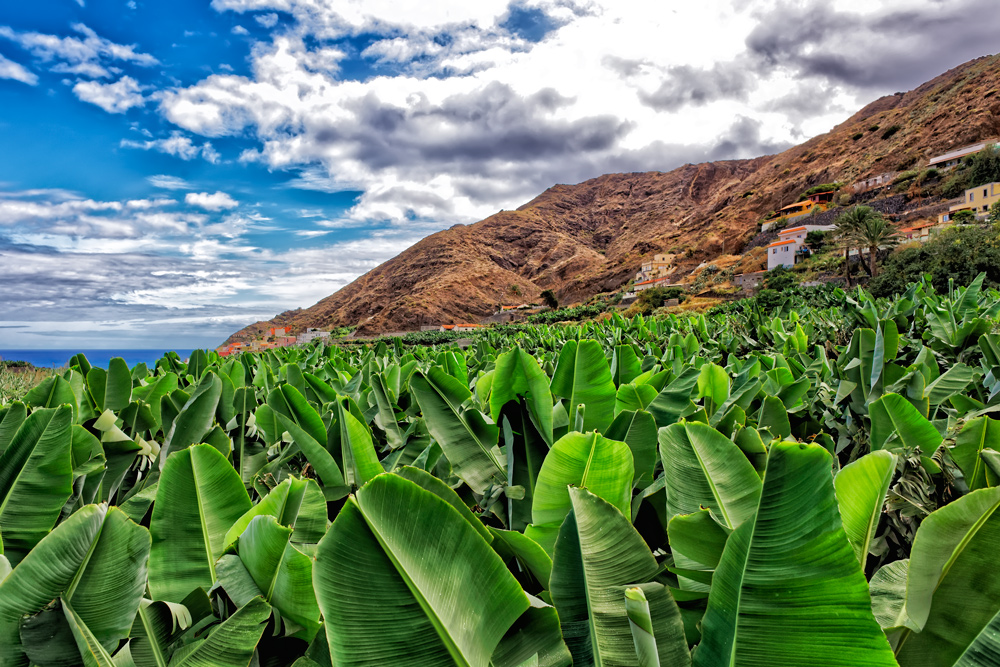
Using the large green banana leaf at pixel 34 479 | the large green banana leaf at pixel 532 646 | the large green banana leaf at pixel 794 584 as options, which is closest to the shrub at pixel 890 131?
the large green banana leaf at pixel 794 584

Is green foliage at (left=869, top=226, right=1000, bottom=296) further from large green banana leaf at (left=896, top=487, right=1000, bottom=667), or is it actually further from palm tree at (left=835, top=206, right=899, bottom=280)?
large green banana leaf at (left=896, top=487, right=1000, bottom=667)

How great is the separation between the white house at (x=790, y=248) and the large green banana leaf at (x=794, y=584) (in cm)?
5695

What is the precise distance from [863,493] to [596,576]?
1.28 feet

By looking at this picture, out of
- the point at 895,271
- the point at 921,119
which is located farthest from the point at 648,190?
the point at 895,271

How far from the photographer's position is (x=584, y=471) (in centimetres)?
78

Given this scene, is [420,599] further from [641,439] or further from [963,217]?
[963,217]

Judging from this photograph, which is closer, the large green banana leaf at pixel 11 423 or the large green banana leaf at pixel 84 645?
the large green banana leaf at pixel 84 645

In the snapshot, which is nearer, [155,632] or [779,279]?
[155,632]

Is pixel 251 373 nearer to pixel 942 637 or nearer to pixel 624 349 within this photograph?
pixel 624 349

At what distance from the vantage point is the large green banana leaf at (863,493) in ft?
2.10

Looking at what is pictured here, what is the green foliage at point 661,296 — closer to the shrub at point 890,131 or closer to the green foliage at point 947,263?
the green foliage at point 947,263

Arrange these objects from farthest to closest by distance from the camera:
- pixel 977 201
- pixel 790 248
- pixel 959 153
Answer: pixel 959 153
pixel 790 248
pixel 977 201

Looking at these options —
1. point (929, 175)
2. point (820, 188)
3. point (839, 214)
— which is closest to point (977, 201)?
point (839, 214)

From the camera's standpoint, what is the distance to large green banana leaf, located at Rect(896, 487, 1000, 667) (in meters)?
0.55
